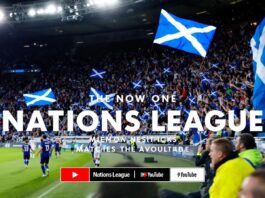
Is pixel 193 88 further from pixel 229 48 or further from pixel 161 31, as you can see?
pixel 161 31

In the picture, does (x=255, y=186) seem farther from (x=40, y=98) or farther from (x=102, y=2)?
(x=102, y=2)

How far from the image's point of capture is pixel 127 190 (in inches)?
548

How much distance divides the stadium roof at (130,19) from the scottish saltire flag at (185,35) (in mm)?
25048

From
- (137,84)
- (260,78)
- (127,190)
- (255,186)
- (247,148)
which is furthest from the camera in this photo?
(137,84)

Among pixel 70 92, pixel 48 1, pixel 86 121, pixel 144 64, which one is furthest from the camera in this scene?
pixel 70 92

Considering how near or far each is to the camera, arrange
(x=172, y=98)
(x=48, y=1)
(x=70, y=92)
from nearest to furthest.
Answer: (x=172, y=98) < (x=48, y=1) < (x=70, y=92)

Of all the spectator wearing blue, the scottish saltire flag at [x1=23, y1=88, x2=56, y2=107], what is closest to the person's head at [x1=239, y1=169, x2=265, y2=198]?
the spectator wearing blue

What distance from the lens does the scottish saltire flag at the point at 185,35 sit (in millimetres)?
11594

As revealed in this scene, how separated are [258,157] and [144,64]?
40.9 m

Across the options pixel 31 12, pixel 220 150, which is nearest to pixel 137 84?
pixel 31 12

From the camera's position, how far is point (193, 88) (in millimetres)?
30656

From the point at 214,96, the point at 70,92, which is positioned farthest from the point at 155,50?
the point at 214,96

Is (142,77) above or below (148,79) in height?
above

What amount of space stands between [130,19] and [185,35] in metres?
33.3
